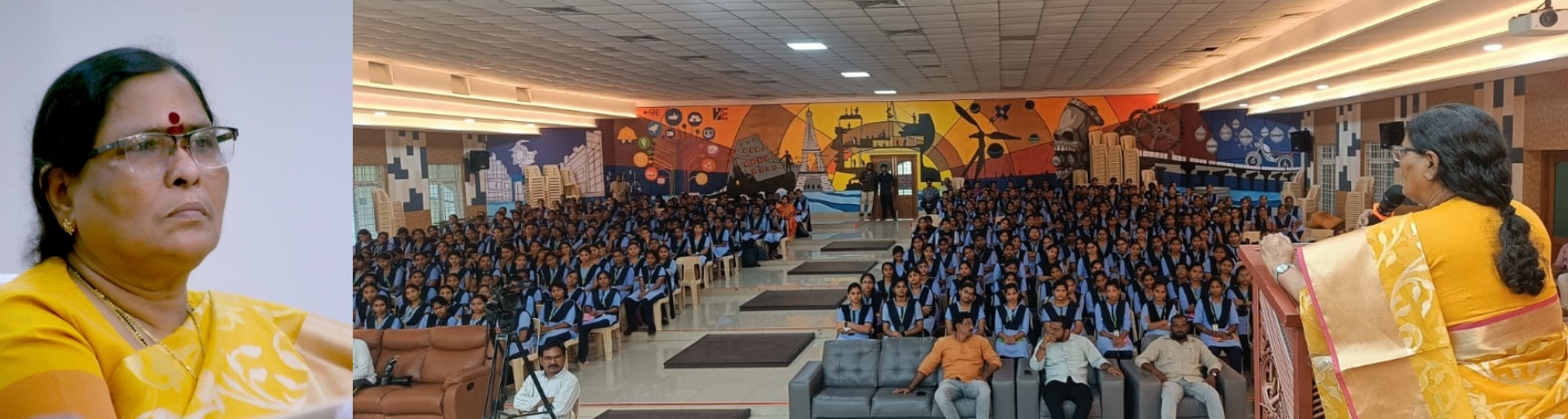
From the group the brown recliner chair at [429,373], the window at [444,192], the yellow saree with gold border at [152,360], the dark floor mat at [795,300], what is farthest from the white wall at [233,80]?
the dark floor mat at [795,300]

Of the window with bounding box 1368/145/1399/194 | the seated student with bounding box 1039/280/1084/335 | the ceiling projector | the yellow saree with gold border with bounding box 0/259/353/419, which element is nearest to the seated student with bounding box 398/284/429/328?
the yellow saree with gold border with bounding box 0/259/353/419

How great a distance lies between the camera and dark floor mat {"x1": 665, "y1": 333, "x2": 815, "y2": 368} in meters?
7.15

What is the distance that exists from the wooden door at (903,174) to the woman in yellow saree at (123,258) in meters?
13.7

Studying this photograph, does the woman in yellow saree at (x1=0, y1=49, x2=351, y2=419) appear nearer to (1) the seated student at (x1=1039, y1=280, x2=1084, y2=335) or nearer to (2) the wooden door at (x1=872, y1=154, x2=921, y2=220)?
(1) the seated student at (x1=1039, y1=280, x2=1084, y2=335)

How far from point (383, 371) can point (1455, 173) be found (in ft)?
12.8

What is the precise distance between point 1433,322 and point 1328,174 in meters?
11.6

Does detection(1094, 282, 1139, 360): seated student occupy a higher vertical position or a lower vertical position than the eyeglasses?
lower

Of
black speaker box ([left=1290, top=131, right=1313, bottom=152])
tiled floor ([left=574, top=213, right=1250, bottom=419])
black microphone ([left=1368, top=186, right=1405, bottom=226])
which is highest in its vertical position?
black speaker box ([left=1290, top=131, right=1313, bottom=152])

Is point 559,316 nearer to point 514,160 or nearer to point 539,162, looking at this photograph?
point 514,160

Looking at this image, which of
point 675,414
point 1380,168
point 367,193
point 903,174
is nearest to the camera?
point 367,193

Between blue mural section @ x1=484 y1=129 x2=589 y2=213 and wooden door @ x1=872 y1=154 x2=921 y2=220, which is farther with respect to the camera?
wooden door @ x1=872 y1=154 x2=921 y2=220

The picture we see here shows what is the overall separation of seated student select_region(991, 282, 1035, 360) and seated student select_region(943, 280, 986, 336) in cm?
12

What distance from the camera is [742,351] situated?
7531 millimetres

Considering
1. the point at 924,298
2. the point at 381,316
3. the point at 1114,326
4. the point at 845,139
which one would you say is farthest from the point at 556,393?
the point at 845,139
